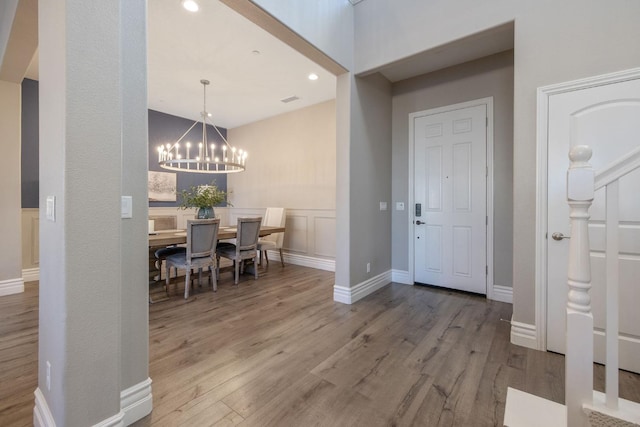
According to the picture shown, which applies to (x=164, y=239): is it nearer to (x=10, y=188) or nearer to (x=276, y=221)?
(x=10, y=188)

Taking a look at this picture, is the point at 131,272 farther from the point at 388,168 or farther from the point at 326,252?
the point at 326,252

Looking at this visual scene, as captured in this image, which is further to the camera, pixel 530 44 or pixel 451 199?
pixel 451 199

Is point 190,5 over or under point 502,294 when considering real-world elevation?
over

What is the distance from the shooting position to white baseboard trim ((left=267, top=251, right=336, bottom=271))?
4.95 m

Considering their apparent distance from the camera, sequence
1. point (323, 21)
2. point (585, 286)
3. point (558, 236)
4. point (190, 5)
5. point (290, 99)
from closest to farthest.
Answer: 1. point (585, 286)
2. point (558, 236)
3. point (190, 5)
4. point (323, 21)
5. point (290, 99)

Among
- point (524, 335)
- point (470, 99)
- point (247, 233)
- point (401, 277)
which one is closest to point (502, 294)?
point (524, 335)

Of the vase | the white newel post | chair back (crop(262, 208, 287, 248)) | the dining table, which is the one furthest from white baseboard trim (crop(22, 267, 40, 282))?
the white newel post

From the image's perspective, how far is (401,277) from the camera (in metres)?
3.99

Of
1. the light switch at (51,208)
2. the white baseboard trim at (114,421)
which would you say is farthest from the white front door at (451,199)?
the light switch at (51,208)

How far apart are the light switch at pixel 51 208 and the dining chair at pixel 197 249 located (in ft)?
6.46

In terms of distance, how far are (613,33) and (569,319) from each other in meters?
2.17

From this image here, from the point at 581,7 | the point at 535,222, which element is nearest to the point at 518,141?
the point at 535,222

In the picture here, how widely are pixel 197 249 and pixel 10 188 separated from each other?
8.13ft

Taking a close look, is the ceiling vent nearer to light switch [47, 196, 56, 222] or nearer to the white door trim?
the white door trim
